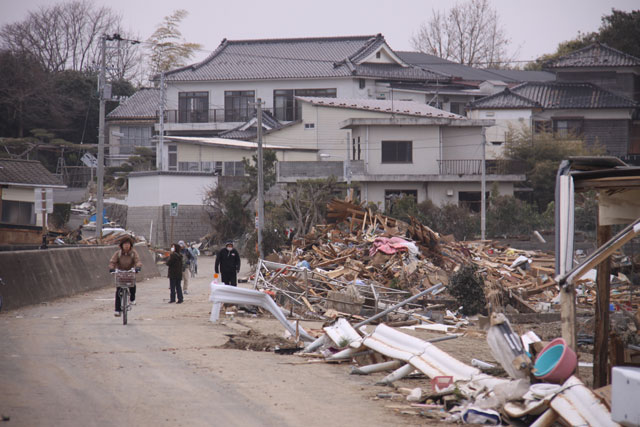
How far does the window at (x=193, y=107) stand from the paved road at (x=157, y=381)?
158 feet

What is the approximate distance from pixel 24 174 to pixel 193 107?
25.2m

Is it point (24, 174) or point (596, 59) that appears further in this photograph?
point (596, 59)

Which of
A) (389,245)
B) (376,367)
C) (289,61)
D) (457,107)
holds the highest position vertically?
(289,61)

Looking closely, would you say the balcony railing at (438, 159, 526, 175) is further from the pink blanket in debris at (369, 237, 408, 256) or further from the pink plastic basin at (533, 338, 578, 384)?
the pink plastic basin at (533, 338, 578, 384)

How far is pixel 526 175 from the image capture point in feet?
159

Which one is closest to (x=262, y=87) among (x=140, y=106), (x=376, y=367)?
(x=140, y=106)

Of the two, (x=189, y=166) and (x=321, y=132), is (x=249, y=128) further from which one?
(x=321, y=132)

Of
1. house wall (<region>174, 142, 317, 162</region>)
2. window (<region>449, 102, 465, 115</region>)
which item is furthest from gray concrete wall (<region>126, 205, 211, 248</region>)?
window (<region>449, 102, 465, 115</region>)

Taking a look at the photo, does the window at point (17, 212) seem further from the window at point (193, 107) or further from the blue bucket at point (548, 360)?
the blue bucket at point (548, 360)

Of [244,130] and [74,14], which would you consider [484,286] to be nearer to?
[244,130]

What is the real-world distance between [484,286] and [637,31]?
55.2m

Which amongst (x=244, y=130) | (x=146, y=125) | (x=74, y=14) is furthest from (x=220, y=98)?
(x=74, y=14)

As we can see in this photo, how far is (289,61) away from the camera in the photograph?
62062 millimetres

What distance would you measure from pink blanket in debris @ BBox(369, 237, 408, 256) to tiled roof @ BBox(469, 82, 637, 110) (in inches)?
1240
